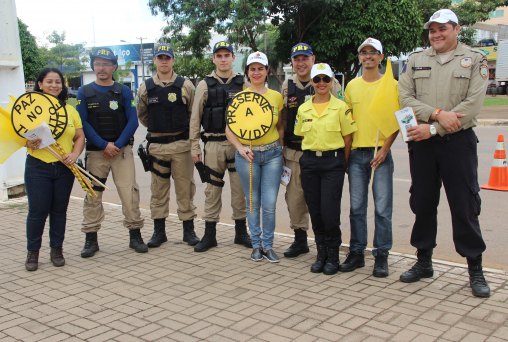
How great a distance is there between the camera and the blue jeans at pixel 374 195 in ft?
15.2

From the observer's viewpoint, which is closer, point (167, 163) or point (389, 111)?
point (389, 111)

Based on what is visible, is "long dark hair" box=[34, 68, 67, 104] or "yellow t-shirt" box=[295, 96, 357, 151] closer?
"yellow t-shirt" box=[295, 96, 357, 151]

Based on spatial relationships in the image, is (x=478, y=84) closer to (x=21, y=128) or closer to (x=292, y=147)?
(x=292, y=147)

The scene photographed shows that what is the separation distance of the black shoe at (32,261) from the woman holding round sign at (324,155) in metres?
2.65

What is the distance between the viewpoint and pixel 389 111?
4461 millimetres

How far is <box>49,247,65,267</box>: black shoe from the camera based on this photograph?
5238 millimetres

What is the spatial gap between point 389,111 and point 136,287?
2602mm

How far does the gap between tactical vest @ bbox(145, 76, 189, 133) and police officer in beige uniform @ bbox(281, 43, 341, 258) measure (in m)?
1.14

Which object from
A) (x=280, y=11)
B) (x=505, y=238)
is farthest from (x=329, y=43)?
(x=505, y=238)

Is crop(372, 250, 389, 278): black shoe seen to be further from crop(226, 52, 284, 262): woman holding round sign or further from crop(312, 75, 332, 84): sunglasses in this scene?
crop(312, 75, 332, 84): sunglasses

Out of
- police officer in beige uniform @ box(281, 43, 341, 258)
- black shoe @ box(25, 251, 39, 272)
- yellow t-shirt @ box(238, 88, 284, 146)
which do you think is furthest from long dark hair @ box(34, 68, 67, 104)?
police officer in beige uniform @ box(281, 43, 341, 258)

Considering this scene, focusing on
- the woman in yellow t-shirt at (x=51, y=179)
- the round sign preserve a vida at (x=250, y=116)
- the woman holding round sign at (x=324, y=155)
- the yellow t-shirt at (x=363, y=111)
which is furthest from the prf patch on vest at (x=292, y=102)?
the woman in yellow t-shirt at (x=51, y=179)

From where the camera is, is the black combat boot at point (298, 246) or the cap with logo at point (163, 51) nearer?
the black combat boot at point (298, 246)

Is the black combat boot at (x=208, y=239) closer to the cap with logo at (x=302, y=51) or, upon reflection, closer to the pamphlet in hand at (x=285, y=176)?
the pamphlet in hand at (x=285, y=176)
